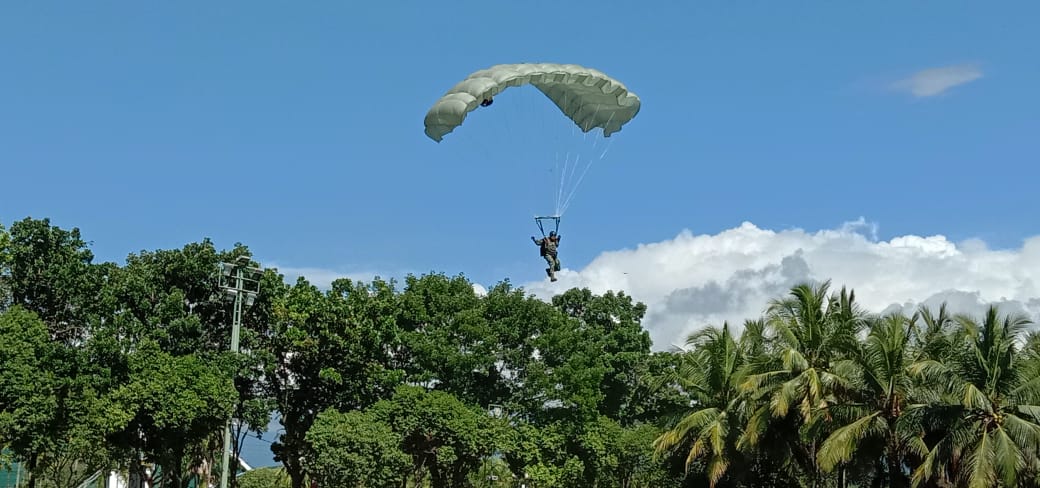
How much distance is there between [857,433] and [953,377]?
2237mm

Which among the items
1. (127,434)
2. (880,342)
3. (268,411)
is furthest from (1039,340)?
(127,434)

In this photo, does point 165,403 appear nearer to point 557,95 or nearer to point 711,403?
point 557,95

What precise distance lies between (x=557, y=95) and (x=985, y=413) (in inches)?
478

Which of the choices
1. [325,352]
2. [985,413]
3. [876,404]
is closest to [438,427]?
[325,352]

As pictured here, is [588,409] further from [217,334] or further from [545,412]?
[217,334]

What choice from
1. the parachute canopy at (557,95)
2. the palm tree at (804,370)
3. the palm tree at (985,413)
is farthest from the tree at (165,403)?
the palm tree at (985,413)

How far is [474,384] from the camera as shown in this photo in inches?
1383

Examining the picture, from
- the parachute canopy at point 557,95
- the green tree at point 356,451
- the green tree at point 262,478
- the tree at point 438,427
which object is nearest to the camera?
the parachute canopy at point 557,95

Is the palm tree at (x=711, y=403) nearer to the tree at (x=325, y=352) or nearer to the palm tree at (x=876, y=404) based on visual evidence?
the palm tree at (x=876, y=404)

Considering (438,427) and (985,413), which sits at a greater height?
(438,427)

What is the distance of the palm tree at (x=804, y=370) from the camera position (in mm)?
22672

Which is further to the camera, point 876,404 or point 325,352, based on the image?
point 325,352

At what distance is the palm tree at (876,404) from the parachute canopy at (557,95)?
25.6ft

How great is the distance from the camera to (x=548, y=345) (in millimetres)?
35000
